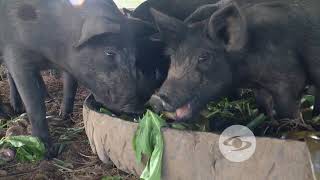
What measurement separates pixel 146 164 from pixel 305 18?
1172 mm

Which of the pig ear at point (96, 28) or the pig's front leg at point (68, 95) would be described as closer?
the pig ear at point (96, 28)

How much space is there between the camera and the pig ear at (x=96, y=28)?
2.91 metres

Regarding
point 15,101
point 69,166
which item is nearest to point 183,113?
point 69,166

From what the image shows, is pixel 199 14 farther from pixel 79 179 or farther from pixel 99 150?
pixel 79 179

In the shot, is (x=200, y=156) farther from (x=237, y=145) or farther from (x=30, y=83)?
(x=30, y=83)

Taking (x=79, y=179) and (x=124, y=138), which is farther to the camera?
(x=79, y=179)

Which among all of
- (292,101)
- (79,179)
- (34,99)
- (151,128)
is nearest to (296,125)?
(292,101)

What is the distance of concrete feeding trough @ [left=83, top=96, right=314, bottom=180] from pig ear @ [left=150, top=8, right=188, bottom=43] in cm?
52

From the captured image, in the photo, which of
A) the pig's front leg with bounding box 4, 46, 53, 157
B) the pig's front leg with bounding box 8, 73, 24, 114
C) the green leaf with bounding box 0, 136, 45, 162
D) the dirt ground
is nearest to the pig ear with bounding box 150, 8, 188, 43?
the dirt ground

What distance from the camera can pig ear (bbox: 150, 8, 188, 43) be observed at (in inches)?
105

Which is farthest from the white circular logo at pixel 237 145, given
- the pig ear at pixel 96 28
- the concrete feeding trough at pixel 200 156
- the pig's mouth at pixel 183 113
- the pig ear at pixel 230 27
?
the pig ear at pixel 96 28

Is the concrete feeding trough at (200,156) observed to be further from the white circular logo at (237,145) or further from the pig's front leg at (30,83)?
the pig's front leg at (30,83)

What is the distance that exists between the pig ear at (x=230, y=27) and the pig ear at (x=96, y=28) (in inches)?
25.1

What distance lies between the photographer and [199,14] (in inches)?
114
